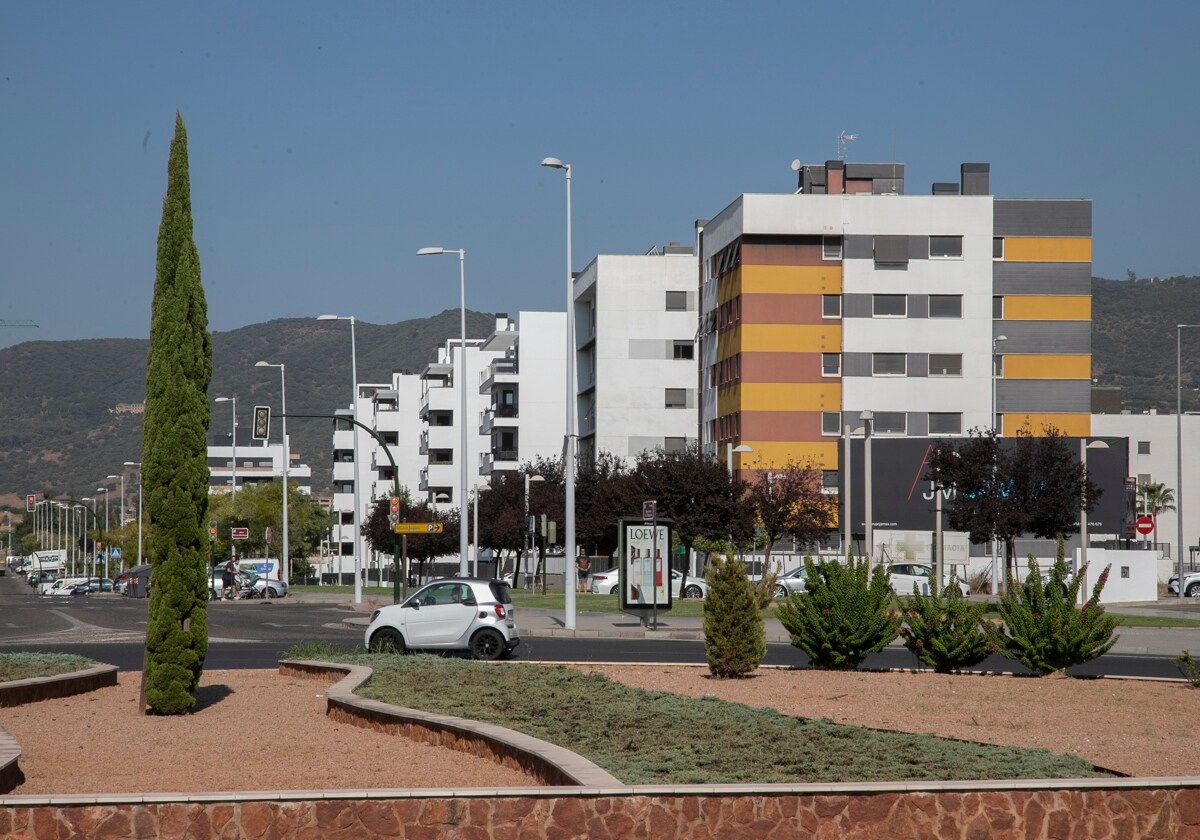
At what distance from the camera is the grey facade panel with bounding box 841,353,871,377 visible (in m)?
74.4

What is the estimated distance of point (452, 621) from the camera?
81.5 ft

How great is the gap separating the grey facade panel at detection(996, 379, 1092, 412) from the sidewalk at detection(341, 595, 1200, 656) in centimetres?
3496

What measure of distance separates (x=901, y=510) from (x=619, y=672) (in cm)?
4404

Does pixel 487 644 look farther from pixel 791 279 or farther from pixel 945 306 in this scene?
pixel 945 306

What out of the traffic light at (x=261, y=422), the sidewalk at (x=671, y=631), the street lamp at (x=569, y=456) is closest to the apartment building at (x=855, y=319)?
the traffic light at (x=261, y=422)

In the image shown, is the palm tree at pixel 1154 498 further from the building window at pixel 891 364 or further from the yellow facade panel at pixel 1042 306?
the building window at pixel 891 364

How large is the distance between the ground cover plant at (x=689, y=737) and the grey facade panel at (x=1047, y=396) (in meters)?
62.9

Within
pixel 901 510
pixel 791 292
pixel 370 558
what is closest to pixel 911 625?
pixel 901 510

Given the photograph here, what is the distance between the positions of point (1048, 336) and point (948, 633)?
61444mm

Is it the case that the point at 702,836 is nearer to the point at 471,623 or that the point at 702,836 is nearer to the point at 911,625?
the point at 911,625

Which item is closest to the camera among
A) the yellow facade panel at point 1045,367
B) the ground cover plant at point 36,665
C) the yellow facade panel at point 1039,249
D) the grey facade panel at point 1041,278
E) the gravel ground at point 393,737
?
the gravel ground at point 393,737

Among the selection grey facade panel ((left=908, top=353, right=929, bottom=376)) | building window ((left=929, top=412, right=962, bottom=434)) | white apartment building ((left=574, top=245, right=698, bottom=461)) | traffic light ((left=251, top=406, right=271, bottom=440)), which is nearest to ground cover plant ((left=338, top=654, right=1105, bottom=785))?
traffic light ((left=251, top=406, right=271, bottom=440))

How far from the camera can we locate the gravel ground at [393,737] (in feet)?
37.7

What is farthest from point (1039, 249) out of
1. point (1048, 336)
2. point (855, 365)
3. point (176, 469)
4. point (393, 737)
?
point (393, 737)
